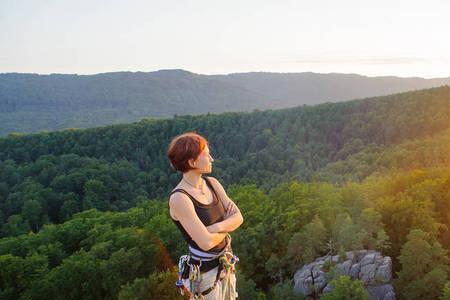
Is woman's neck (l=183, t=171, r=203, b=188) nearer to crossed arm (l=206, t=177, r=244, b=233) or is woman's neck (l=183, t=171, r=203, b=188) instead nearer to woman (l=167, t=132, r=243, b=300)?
woman (l=167, t=132, r=243, b=300)

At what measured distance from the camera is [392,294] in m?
19.8

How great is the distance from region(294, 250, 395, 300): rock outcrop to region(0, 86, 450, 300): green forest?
0.65m

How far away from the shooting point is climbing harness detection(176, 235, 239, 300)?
5637 millimetres

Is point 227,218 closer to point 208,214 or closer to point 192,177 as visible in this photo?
point 208,214

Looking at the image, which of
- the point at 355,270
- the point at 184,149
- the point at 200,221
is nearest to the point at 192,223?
the point at 200,221

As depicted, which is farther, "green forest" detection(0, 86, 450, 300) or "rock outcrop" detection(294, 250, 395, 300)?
"green forest" detection(0, 86, 450, 300)

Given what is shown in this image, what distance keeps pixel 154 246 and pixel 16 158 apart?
9306cm

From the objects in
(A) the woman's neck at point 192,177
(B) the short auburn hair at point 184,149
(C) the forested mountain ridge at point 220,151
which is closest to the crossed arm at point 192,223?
(A) the woman's neck at point 192,177

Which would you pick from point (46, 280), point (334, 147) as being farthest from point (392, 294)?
point (334, 147)

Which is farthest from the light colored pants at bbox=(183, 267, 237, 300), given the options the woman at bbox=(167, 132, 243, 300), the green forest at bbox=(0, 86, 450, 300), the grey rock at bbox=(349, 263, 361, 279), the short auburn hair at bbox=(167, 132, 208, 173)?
the grey rock at bbox=(349, 263, 361, 279)

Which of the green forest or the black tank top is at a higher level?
the black tank top

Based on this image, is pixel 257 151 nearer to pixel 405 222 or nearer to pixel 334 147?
pixel 334 147

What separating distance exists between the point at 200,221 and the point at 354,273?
17.5m

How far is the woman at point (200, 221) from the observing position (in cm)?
530
